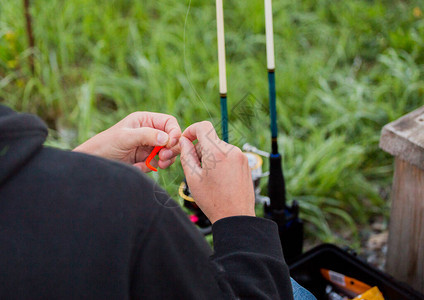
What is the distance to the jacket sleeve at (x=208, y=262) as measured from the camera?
69 centimetres

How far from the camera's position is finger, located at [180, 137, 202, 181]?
3.05 ft

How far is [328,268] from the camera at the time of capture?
171 centimetres

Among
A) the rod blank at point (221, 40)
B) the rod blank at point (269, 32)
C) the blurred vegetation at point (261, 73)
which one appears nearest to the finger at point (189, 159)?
the rod blank at point (221, 40)

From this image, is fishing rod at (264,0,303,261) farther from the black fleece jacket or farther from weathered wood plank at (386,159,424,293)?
the black fleece jacket

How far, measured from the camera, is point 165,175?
1114 mm

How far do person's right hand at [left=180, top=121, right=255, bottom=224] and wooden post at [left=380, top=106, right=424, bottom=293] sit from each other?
0.76 metres

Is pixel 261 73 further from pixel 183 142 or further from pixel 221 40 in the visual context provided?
pixel 183 142

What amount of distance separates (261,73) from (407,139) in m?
1.71

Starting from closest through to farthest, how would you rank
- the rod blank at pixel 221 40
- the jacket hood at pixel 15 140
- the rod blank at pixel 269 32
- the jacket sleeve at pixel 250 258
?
the jacket hood at pixel 15 140, the jacket sleeve at pixel 250 258, the rod blank at pixel 221 40, the rod blank at pixel 269 32

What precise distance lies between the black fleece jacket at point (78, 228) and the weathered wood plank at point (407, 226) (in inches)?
42.6

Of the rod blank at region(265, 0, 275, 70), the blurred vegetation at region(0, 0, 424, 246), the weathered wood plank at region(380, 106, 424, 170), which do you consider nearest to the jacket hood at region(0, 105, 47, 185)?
the rod blank at region(265, 0, 275, 70)

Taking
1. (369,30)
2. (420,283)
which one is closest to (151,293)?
(420,283)

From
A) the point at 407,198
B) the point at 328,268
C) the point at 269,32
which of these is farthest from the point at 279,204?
the point at 269,32

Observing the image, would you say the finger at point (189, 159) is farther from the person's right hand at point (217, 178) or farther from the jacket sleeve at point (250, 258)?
the jacket sleeve at point (250, 258)
